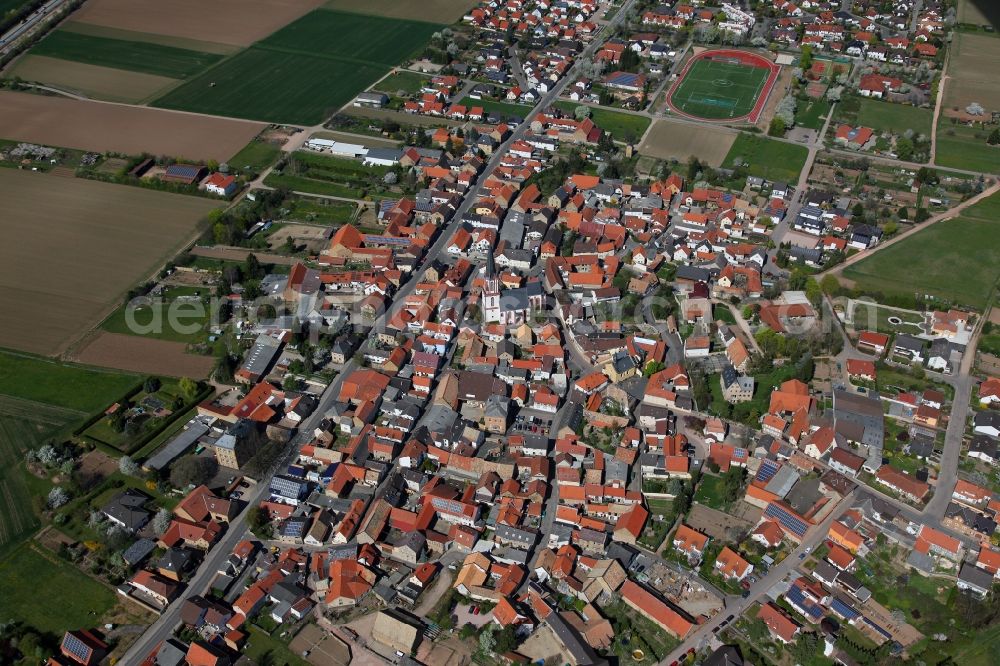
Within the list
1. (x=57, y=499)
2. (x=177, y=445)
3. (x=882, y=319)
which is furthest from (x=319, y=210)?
(x=882, y=319)

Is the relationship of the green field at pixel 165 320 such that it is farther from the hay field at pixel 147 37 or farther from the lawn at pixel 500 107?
the hay field at pixel 147 37

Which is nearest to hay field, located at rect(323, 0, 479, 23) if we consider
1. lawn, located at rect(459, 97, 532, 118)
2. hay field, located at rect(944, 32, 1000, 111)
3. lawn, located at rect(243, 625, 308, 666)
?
lawn, located at rect(459, 97, 532, 118)

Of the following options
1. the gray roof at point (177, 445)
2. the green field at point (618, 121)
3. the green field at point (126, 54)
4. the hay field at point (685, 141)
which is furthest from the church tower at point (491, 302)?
the green field at point (126, 54)

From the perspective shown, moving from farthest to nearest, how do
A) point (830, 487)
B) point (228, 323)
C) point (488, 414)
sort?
point (228, 323), point (488, 414), point (830, 487)

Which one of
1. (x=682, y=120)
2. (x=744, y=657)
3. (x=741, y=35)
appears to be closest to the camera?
(x=744, y=657)

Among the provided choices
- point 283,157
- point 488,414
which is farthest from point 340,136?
point 488,414

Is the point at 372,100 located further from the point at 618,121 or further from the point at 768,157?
the point at 768,157

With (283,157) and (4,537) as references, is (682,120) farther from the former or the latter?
(4,537)
